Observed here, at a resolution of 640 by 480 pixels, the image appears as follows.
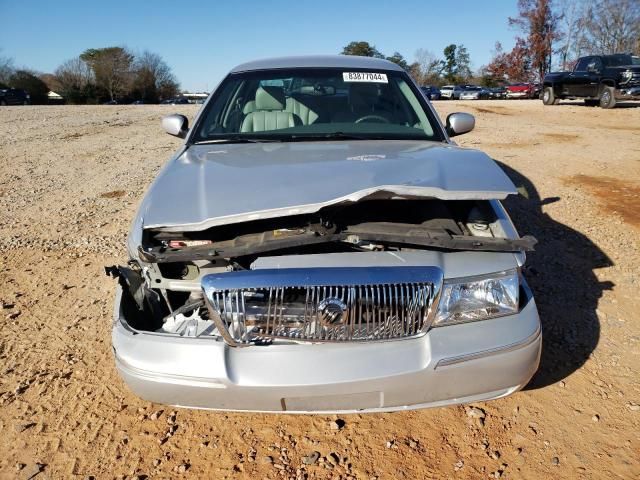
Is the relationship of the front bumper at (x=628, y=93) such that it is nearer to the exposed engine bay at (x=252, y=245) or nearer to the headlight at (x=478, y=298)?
the exposed engine bay at (x=252, y=245)

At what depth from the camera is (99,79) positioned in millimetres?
55875

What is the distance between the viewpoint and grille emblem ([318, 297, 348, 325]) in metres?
1.75

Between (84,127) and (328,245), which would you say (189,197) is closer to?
(328,245)

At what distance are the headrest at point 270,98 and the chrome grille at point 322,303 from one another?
2.06 m

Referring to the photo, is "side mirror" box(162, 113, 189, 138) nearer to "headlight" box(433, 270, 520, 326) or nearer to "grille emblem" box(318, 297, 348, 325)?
"grille emblem" box(318, 297, 348, 325)

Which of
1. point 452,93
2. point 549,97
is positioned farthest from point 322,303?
point 452,93

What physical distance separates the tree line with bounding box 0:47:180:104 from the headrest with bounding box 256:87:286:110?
53.8 metres

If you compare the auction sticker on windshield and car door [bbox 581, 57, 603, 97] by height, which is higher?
car door [bbox 581, 57, 603, 97]

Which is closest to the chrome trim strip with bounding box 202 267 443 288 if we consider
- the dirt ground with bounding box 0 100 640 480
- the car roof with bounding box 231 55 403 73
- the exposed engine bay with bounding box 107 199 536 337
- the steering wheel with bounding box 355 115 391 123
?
the exposed engine bay with bounding box 107 199 536 337

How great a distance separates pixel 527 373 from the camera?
1.89 m

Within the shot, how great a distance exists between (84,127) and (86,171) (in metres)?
6.50

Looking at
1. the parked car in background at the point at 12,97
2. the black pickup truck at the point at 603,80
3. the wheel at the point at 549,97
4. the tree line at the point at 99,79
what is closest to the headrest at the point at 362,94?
the black pickup truck at the point at 603,80

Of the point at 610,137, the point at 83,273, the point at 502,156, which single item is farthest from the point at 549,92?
the point at 83,273

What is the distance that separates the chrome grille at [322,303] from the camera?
175 cm
